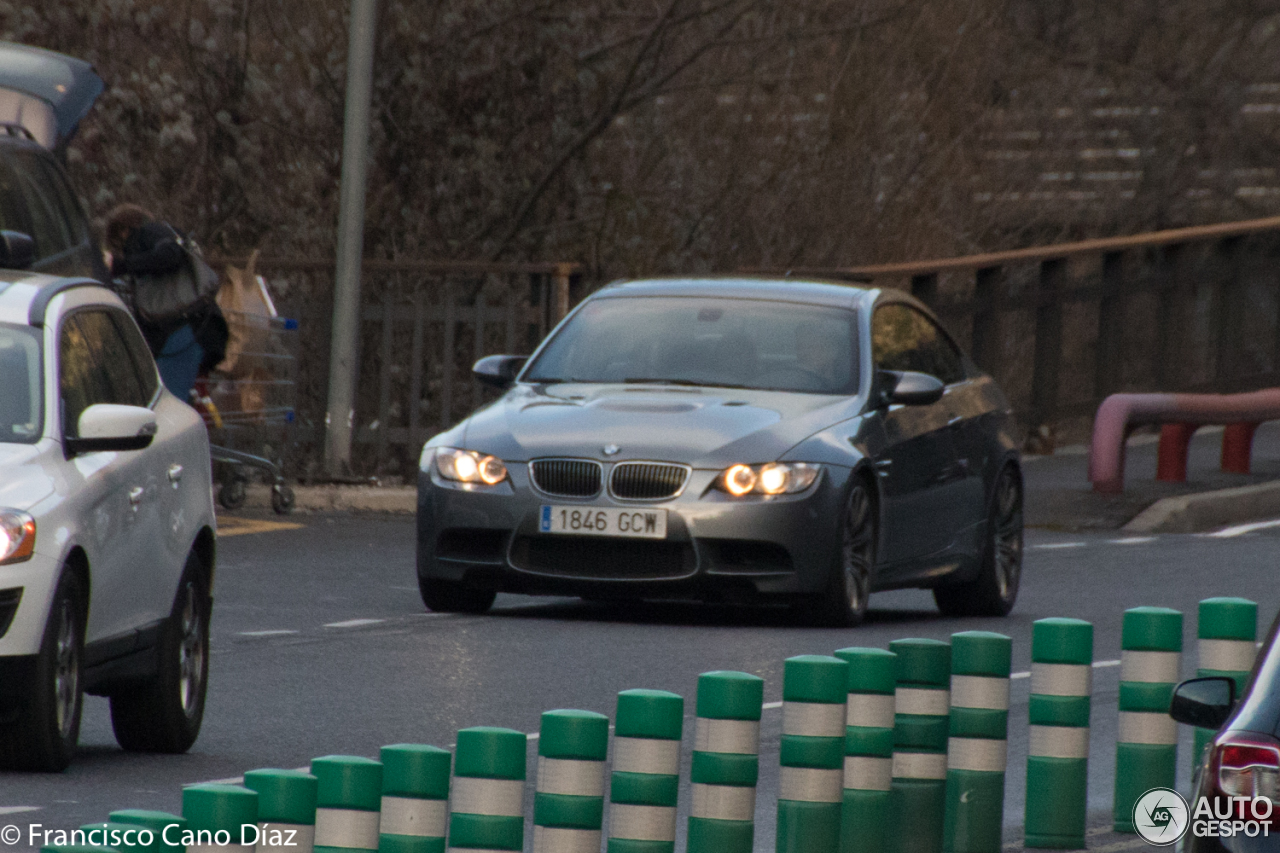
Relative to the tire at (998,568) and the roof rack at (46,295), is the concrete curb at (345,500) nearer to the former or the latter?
the tire at (998,568)

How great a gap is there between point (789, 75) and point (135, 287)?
740cm

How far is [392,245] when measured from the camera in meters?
22.6

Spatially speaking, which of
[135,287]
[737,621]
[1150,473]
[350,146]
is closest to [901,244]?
[1150,473]

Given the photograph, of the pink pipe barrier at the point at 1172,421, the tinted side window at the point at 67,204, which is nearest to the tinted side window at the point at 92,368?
the tinted side window at the point at 67,204

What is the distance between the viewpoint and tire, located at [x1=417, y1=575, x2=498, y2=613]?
1301cm

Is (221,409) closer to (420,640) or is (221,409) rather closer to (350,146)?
(350,146)

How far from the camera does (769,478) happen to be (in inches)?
492

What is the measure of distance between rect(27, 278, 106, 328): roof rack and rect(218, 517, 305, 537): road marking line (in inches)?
287

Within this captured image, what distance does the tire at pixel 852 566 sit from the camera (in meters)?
12.6

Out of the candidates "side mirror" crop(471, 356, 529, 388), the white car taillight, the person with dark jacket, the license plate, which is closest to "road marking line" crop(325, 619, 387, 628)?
the license plate

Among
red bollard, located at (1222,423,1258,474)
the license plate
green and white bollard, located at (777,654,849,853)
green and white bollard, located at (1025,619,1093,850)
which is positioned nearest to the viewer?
green and white bollard, located at (777,654,849,853)

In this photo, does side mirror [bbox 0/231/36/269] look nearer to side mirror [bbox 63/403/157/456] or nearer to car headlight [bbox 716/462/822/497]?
car headlight [bbox 716/462/822/497]

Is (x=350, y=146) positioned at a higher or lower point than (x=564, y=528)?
higher

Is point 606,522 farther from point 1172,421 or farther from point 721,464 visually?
point 1172,421
